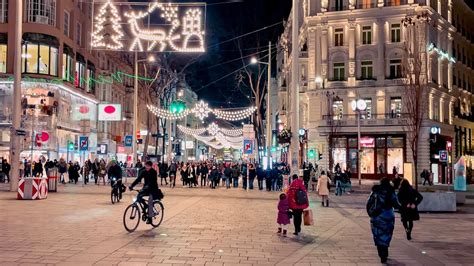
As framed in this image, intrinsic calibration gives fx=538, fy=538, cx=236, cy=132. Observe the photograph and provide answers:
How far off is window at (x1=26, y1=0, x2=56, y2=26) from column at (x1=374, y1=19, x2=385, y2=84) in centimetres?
2926

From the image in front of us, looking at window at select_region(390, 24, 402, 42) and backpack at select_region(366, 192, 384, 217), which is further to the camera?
window at select_region(390, 24, 402, 42)

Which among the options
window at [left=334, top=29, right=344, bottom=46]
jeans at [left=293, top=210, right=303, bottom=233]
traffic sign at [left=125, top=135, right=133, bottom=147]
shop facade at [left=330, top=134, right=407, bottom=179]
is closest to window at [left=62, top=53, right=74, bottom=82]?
traffic sign at [left=125, top=135, right=133, bottom=147]

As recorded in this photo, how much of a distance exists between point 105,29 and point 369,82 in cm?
2990

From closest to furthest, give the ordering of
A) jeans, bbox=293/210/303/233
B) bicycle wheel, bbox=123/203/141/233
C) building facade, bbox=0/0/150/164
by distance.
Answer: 1. bicycle wheel, bbox=123/203/141/233
2. jeans, bbox=293/210/303/233
3. building facade, bbox=0/0/150/164

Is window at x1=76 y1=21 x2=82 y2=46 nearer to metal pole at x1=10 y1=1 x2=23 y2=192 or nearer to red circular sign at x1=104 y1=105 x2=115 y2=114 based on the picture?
red circular sign at x1=104 y1=105 x2=115 y2=114

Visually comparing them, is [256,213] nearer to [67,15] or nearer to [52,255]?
[52,255]

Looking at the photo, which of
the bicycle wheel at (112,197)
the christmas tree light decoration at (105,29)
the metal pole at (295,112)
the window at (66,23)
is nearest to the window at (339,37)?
the window at (66,23)

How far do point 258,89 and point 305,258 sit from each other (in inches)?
1684

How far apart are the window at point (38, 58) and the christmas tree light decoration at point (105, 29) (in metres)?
19.7

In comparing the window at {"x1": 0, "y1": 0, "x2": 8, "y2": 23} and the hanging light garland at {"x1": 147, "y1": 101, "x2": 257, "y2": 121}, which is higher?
the window at {"x1": 0, "y1": 0, "x2": 8, "y2": 23}

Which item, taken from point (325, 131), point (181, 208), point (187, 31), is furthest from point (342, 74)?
point (181, 208)

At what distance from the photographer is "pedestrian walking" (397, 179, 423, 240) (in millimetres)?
13461

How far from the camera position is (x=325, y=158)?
169 feet

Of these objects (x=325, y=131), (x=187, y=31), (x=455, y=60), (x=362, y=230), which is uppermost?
(x=455, y=60)
